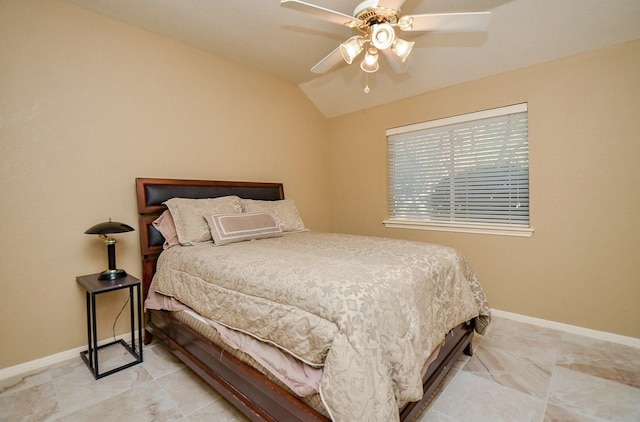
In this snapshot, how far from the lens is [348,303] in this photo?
1.18m

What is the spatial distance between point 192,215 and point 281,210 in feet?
3.10

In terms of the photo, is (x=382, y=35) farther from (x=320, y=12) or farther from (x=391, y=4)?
(x=320, y=12)

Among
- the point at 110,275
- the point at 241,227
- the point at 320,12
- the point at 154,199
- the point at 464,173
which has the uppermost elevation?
the point at 320,12

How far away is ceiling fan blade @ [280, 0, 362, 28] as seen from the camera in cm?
165

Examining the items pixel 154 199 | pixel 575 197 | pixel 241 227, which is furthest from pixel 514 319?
pixel 154 199

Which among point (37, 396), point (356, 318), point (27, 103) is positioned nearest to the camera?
point (356, 318)

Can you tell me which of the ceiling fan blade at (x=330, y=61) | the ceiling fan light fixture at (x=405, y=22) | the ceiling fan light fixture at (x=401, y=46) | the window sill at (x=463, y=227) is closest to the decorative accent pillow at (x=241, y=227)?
the ceiling fan blade at (x=330, y=61)

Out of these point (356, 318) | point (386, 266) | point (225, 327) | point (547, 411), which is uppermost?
point (386, 266)

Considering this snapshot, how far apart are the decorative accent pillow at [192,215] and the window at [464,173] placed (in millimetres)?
2187

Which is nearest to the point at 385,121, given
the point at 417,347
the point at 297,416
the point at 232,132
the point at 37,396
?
the point at 232,132

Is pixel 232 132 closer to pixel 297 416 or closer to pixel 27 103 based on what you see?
pixel 27 103

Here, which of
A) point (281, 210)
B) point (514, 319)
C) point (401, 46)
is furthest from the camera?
point (281, 210)

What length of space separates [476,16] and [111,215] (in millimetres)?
3024

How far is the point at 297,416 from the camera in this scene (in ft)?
4.15
